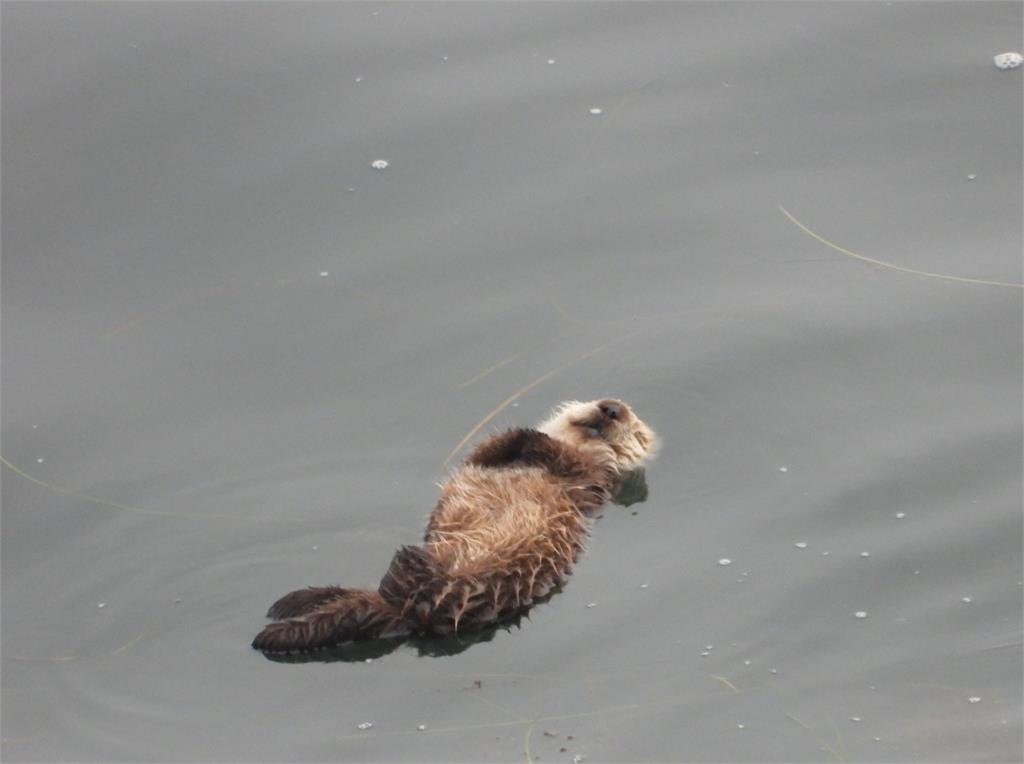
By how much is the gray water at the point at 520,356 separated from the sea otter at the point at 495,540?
0.12 m

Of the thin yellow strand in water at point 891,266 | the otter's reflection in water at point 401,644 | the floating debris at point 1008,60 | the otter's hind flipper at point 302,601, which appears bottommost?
the otter's reflection in water at point 401,644

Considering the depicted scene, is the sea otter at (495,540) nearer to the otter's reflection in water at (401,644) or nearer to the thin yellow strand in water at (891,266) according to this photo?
the otter's reflection in water at (401,644)

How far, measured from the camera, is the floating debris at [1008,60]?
906 cm

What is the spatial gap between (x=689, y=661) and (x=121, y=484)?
8.60ft

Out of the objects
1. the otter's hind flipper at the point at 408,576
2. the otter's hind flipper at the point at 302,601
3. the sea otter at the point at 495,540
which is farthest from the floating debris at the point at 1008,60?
the otter's hind flipper at the point at 302,601

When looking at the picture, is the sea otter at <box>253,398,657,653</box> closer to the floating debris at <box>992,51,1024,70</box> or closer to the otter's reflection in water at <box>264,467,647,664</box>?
the otter's reflection in water at <box>264,467,647,664</box>

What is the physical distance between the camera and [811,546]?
617 centimetres

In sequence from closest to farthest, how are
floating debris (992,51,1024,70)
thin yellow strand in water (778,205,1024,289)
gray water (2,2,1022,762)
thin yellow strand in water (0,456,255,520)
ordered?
gray water (2,2,1022,762)
thin yellow strand in water (0,456,255,520)
thin yellow strand in water (778,205,1024,289)
floating debris (992,51,1024,70)

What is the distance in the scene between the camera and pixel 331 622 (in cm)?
569

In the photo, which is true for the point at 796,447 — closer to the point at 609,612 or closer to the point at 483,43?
the point at 609,612

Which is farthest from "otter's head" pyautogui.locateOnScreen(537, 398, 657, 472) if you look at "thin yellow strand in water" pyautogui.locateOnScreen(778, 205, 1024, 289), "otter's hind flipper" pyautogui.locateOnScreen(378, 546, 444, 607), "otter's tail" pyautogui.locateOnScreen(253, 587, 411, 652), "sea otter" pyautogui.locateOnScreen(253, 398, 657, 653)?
"thin yellow strand in water" pyautogui.locateOnScreen(778, 205, 1024, 289)

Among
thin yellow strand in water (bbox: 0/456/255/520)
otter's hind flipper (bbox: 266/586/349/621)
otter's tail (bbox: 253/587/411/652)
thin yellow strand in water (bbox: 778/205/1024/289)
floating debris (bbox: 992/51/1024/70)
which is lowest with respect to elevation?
otter's tail (bbox: 253/587/411/652)

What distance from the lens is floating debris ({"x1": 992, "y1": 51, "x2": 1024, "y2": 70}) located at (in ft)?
29.7

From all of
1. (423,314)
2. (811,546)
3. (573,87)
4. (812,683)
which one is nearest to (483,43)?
(573,87)
